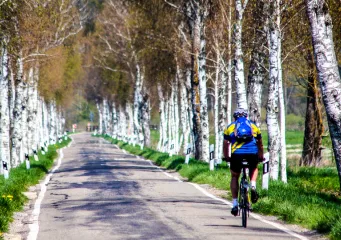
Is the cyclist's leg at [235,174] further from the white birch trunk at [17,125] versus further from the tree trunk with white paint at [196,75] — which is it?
the white birch trunk at [17,125]

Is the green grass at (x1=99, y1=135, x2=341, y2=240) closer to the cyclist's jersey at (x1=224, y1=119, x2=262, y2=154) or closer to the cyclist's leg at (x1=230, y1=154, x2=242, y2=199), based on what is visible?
the cyclist's leg at (x1=230, y1=154, x2=242, y2=199)

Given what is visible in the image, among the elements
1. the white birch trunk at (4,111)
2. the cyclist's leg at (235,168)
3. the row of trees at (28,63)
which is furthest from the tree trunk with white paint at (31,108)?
the cyclist's leg at (235,168)

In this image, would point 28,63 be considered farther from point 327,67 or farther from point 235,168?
point 327,67

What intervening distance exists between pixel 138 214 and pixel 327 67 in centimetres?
442

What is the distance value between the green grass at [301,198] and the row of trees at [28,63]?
20.5 feet

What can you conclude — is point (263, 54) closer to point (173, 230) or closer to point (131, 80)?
point (173, 230)

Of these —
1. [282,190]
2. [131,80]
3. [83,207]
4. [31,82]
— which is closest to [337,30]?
[282,190]

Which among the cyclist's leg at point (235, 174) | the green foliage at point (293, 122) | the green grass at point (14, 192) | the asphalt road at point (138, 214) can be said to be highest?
the green foliage at point (293, 122)

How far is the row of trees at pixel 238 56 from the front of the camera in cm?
1922

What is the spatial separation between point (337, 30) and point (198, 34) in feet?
25.1

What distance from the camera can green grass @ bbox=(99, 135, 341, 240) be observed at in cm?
1169

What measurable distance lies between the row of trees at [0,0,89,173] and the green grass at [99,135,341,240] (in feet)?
20.5

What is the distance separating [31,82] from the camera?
44.9 metres

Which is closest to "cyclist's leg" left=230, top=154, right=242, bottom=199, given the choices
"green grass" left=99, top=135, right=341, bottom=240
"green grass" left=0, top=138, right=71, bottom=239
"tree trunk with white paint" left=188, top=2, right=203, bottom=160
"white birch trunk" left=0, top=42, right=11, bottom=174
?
"green grass" left=99, top=135, right=341, bottom=240
